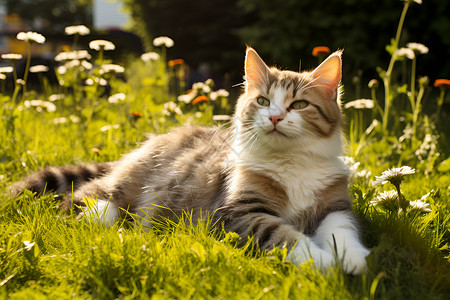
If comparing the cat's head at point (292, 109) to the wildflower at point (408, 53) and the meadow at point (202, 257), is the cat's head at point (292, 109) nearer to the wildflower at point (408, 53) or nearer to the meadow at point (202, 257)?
the meadow at point (202, 257)

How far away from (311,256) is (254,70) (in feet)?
3.97

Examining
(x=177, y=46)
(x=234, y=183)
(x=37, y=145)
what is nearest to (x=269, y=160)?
(x=234, y=183)

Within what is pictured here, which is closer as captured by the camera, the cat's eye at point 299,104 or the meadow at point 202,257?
the meadow at point 202,257

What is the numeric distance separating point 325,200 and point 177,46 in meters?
8.38

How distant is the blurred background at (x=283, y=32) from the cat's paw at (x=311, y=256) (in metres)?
3.35

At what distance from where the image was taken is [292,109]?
92.7 inches

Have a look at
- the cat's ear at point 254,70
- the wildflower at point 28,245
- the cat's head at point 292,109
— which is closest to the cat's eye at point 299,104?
the cat's head at point 292,109

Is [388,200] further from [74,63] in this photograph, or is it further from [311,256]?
[74,63]

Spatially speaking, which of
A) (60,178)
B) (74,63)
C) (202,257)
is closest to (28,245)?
(202,257)

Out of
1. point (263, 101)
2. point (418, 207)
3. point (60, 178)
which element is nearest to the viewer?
point (418, 207)

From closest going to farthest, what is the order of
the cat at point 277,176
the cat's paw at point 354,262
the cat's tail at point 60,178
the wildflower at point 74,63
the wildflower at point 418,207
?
the cat's paw at point 354,262 → the cat at point 277,176 → the wildflower at point 418,207 → the cat's tail at point 60,178 → the wildflower at point 74,63

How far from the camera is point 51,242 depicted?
7.20 ft

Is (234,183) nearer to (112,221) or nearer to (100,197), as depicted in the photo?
(112,221)

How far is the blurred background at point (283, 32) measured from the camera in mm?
7082
